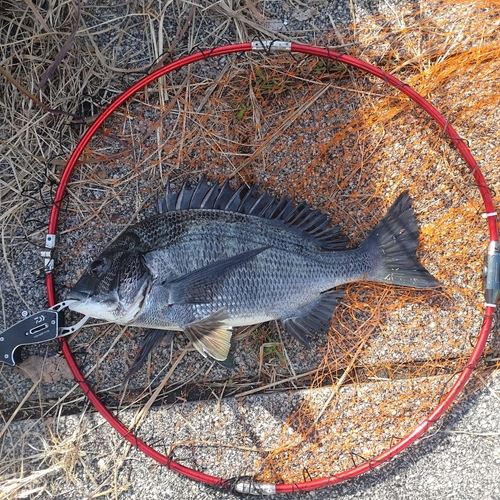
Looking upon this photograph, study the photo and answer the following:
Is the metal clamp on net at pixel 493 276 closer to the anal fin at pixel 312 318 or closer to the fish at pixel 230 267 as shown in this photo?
the fish at pixel 230 267

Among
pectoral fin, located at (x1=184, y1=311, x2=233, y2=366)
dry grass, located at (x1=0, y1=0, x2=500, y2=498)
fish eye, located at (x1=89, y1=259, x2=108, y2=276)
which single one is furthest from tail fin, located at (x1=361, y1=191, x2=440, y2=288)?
fish eye, located at (x1=89, y1=259, x2=108, y2=276)

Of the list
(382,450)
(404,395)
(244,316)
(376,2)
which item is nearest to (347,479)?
(382,450)

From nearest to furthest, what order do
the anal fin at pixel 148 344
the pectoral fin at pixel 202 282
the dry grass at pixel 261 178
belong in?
the pectoral fin at pixel 202 282 < the anal fin at pixel 148 344 < the dry grass at pixel 261 178

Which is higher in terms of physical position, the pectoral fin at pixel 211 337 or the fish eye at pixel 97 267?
the fish eye at pixel 97 267

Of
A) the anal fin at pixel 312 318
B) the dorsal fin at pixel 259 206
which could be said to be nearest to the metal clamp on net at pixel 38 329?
the dorsal fin at pixel 259 206

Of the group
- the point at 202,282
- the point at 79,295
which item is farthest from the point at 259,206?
the point at 79,295

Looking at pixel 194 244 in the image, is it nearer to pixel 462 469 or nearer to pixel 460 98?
pixel 460 98

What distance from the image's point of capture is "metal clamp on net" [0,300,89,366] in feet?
7.72

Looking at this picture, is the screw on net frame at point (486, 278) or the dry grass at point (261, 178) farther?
the dry grass at point (261, 178)

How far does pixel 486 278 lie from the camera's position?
7.91 ft

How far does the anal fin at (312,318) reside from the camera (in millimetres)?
2406

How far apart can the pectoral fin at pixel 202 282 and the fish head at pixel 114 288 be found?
0.45 feet

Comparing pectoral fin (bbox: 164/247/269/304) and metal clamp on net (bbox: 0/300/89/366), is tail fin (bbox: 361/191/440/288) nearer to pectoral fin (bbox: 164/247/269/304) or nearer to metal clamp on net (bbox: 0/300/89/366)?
pectoral fin (bbox: 164/247/269/304)

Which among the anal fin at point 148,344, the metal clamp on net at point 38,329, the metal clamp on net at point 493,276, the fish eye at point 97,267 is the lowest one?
the anal fin at point 148,344
